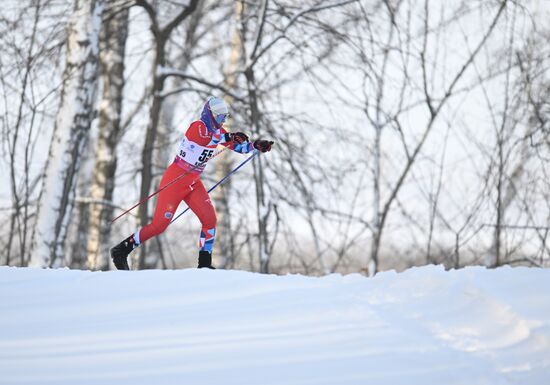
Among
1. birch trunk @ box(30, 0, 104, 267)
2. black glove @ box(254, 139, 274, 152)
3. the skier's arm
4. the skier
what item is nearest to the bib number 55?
the skier

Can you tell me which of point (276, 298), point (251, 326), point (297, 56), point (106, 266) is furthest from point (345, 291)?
point (106, 266)

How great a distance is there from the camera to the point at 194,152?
4.78 m

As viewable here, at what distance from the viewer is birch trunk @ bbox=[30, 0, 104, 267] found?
6293 millimetres

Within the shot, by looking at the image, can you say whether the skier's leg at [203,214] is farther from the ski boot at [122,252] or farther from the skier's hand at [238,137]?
the ski boot at [122,252]

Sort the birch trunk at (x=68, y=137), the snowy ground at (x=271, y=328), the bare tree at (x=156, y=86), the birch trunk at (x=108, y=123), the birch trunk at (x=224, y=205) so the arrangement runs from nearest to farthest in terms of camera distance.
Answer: the snowy ground at (x=271, y=328) → the birch trunk at (x=68, y=137) → the bare tree at (x=156, y=86) → the birch trunk at (x=108, y=123) → the birch trunk at (x=224, y=205)

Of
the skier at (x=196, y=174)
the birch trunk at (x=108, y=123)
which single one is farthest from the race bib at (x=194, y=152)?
the birch trunk at (x=108, y=123)

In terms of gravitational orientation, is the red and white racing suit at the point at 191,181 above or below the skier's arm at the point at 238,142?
below

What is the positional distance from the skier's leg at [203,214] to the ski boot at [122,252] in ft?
1.83

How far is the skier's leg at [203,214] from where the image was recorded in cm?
490

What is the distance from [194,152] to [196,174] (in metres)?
0.18

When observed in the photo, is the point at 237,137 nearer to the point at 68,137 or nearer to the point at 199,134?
the point at 199,134

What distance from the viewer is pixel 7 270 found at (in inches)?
157

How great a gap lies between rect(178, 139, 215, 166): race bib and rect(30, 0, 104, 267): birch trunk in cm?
203

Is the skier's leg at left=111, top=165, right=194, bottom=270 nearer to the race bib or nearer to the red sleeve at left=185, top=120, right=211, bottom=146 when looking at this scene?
the race bib
